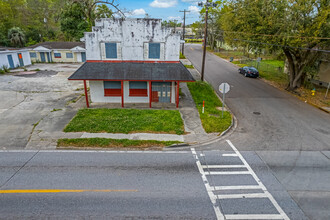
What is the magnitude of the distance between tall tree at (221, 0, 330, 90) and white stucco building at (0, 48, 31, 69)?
1294 inches

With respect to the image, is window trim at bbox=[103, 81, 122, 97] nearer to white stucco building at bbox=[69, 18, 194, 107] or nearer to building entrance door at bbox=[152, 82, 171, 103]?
white stucco building at bbox=[69, 18, 194, 107]

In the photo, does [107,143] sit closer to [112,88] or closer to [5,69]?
[112,88]

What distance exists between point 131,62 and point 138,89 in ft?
7.75

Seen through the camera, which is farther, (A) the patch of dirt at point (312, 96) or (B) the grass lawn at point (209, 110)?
(A) the patch of dirt at point (312, 96)

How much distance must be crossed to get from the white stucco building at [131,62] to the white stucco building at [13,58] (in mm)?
22405

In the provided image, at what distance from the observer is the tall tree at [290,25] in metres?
17.9

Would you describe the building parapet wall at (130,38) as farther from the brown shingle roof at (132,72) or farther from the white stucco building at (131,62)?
the brown shingle roof at (132,72)

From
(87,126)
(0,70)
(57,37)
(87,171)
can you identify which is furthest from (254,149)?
(57,37)

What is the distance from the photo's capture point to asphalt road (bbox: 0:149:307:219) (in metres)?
7.20

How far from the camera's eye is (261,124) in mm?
15359

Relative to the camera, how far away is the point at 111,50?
17.8 m

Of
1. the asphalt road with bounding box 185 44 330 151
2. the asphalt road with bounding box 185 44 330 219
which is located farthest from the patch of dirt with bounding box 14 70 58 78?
the asphalt road with bounding box 185 44 330 219

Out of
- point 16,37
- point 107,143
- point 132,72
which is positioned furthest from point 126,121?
point 16,37

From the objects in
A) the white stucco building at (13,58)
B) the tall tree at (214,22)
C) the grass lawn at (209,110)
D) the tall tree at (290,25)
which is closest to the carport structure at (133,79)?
the grass lawn at (209,110)
